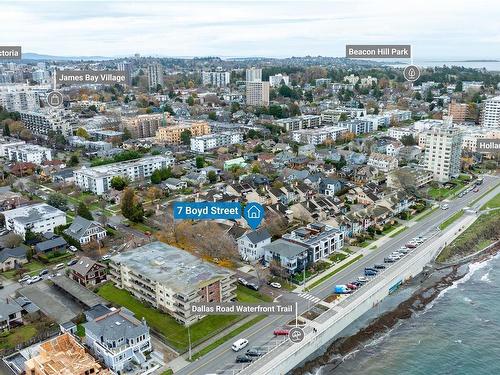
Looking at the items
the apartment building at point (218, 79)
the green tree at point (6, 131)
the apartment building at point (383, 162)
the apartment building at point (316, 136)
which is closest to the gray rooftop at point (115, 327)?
the apartment building at point (383, 162)

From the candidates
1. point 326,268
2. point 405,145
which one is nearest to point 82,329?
point 326,268

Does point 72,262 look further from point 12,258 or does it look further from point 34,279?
point 12,258

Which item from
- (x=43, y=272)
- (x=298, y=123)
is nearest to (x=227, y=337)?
(x=43, y=272)

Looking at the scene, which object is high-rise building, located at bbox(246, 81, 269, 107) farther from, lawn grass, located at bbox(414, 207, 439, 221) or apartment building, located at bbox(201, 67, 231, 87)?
lawn grass, located at bbox(414, 207, 439, 221)

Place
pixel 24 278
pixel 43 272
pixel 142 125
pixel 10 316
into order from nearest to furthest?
1. pixel 10 316
2. pixel 24 278
3. pixel 43 272
4. pixel 142 125

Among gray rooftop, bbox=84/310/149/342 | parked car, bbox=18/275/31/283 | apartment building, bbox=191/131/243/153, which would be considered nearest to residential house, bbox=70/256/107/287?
parked car, bbox=18/275/31/283

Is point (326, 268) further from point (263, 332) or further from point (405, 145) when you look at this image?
point (405, 145)
